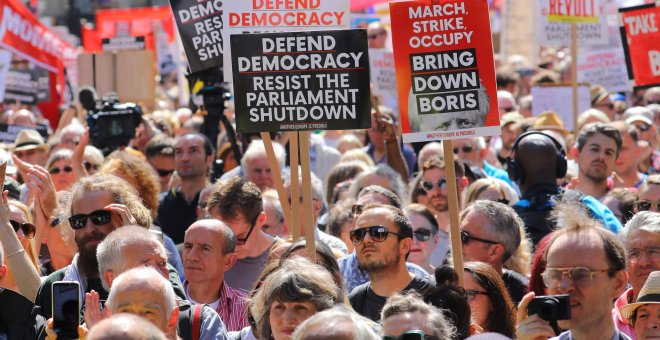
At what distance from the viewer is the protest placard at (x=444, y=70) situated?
6.75 meters

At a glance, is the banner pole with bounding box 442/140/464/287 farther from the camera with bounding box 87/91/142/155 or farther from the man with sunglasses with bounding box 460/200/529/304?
the camera with bounding box 87/91/142/155

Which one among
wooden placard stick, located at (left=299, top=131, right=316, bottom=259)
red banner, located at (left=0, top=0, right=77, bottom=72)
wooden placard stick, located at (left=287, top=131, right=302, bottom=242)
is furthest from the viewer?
red banner, located at (left=0, top=0, right=77, bottom=72)

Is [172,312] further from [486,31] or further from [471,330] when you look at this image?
[486,31]

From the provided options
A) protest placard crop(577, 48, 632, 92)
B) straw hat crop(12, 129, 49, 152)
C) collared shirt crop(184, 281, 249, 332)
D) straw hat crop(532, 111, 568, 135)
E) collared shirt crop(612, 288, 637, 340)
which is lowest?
collared shirt crop(612, 288, 637, 340)

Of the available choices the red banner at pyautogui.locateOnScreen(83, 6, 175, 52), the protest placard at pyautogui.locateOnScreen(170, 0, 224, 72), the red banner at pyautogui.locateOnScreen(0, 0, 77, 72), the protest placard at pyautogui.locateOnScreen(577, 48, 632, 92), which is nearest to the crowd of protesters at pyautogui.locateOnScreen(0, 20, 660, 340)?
the protest placard at pyautogui.locateOnScreen(170, 0, 224, 72)

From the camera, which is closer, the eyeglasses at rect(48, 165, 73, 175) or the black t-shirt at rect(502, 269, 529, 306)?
the black t-shirt at rect(502, 269, 529, 306)

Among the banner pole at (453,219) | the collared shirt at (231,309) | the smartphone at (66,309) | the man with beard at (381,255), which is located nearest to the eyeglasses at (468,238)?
the man with beard at (381,255)

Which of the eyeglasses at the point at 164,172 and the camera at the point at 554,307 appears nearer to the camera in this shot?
the camera at the point at 554,307

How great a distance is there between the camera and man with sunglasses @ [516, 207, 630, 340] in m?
4.89

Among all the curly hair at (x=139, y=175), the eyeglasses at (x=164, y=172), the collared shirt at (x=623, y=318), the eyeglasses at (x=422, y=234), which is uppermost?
the eyeglasses at (x=164, y=172)

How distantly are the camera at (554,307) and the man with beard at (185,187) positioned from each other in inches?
198

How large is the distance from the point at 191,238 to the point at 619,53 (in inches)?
394

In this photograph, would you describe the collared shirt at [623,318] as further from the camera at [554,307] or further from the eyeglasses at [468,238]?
the eyeglasses at [468,238]

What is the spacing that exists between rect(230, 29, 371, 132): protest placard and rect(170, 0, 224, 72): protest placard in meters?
1.87
